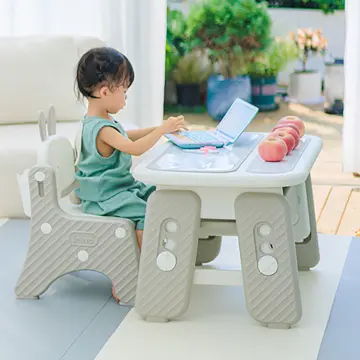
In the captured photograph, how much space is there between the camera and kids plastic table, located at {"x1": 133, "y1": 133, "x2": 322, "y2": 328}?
2037 mm

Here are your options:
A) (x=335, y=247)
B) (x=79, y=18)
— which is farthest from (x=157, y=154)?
(x=79, y=18)

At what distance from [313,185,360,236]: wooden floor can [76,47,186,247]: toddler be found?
0.94 meters

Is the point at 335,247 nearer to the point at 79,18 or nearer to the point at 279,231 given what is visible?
the point at 279,231

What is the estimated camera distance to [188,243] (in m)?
2.09

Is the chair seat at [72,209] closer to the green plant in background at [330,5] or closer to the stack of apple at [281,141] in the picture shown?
the stack of apple at [281,141]

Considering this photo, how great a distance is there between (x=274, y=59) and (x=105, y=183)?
2.74m

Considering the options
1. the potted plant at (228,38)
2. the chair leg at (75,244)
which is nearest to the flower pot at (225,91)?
the potted plant at (228,38)

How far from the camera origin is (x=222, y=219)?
2.17 meters

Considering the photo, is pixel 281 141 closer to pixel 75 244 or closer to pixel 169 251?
pixel 169 251

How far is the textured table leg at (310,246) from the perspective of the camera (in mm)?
2482

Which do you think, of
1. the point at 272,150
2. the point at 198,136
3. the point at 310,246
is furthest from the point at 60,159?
the point at 310,246

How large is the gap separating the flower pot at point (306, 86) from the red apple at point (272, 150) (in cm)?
284

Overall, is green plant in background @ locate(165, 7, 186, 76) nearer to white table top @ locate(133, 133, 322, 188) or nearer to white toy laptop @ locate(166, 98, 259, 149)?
white toy laptop @ locate(166, 98, 259, 149)

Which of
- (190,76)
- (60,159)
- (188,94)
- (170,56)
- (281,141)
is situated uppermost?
(281,141)
